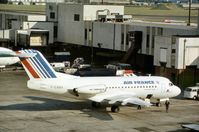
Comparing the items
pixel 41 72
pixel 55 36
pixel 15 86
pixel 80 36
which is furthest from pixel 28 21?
pixel 41 72

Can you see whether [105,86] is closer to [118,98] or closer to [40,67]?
[118,98]

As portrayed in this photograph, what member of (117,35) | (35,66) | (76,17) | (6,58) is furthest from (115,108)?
(76,17)

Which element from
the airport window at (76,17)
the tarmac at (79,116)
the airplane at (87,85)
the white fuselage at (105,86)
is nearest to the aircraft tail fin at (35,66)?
the airplane at (87,85)

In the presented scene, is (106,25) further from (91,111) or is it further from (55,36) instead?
(91,111)

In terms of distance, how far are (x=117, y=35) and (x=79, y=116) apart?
40.6 meters

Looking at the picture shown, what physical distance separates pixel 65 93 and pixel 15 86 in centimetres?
1970

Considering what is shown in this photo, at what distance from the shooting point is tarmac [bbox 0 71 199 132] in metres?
43.2

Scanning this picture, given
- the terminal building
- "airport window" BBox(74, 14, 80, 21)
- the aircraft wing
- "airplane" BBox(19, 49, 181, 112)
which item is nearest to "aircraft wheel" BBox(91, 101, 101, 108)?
"airplane" BBox(19, 49, 181, 112)

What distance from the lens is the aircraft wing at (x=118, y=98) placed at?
159 feet

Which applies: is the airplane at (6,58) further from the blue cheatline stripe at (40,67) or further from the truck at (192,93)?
the truck at (192,93)

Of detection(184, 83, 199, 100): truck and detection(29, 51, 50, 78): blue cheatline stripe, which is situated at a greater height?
detection(29, 51, 50, 78): blue cheatline stripe

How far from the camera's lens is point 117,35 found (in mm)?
A: 86938

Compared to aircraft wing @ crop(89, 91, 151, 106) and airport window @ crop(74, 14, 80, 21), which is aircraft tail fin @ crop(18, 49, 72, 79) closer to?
aircraft wing @ crop(89, 91, 151, 106)

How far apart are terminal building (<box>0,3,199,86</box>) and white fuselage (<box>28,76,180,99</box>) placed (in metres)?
15.7
